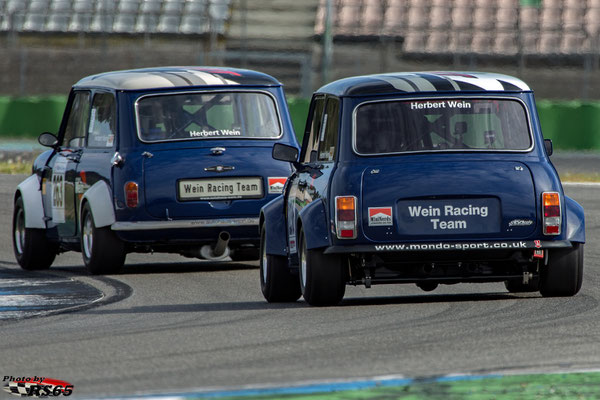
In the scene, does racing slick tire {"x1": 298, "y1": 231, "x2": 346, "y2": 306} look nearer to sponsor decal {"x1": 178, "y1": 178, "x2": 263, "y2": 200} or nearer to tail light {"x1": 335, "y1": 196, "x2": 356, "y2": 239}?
tail light {"x1": 335, "y1": 196, "x2": 356, "y2": 239}

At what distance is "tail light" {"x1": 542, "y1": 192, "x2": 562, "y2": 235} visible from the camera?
9125 millimetres

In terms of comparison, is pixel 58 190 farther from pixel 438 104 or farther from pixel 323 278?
pixel 438 104

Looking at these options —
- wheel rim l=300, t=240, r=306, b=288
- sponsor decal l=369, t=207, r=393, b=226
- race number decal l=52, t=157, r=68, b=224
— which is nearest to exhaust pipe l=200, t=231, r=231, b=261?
race number decal l=52, t=157, r=68, b=224

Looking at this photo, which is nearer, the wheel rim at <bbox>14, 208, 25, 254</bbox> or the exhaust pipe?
the exhaust pipe

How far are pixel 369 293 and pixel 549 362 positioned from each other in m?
4.00

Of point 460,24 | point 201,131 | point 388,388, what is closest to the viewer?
point 388,388

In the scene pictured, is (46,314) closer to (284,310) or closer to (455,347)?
(284,310)

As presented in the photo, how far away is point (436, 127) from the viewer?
9.39 m

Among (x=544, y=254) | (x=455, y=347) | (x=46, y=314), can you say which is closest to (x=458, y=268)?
(x=544, y=254)

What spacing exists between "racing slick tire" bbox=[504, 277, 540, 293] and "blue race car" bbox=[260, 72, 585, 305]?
0.33m

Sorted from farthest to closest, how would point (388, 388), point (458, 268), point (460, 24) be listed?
point (460, 24) → point (458, 268) → point (388, 388)

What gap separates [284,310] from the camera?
9352 millimetres

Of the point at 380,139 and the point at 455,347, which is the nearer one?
the point at 455,347

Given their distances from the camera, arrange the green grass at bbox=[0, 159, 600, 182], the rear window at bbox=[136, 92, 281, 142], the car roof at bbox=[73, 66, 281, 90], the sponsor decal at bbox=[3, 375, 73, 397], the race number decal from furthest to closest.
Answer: the green grass at bbox=[0, 159, 600, 182] < the race number decal < the car roof at bbox=[73, 66, 281, 90] < the rear window at bbox=[136, 92, 281, 142] < the sponsor decal at bbox=[3, 375, 73, 397]
